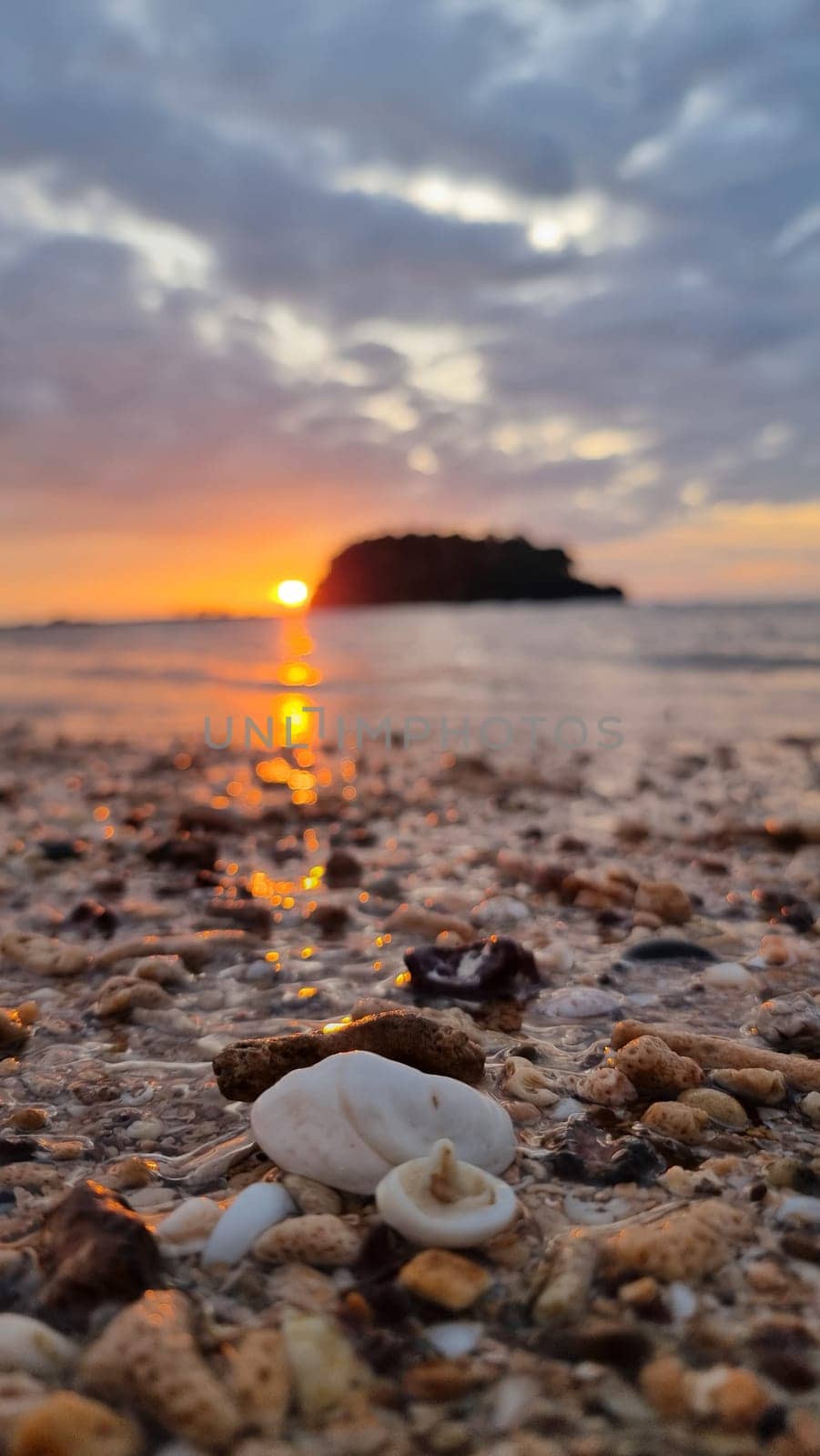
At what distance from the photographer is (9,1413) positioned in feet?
3.93

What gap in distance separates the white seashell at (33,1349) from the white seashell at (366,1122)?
1.63 ft

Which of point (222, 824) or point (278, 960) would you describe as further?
point (222, 824)

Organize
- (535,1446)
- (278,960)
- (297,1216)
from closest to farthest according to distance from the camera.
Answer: (535,1446)
(297,1216)
(278,960)

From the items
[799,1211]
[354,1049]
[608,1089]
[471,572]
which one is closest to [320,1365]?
[354,1049]

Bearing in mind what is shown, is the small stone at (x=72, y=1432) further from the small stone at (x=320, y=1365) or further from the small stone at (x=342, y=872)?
the small stone at (x=342, y=872)

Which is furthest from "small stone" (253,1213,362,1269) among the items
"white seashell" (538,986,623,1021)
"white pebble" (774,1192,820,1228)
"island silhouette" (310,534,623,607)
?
"island silhouette" (310,534,623,607)

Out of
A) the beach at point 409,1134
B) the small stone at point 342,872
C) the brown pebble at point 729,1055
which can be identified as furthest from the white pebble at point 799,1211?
the small stone at point 342,872

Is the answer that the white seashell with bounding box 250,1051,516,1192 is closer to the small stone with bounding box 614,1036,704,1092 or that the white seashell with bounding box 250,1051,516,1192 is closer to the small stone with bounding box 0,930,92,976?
the small stone with bounding box 614,1036,704,1092

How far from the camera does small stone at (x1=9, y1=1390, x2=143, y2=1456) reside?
1.15 meters

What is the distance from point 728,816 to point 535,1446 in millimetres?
4986

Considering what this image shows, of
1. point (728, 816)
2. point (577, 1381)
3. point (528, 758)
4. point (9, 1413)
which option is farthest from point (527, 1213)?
point (528, 758)

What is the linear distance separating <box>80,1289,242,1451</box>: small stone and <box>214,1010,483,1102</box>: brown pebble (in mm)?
772

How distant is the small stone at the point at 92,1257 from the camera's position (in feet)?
4.66

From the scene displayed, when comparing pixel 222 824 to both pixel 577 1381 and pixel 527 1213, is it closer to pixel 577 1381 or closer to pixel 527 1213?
pixel 527 1213
